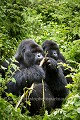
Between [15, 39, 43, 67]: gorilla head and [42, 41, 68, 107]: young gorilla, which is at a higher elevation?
[15, 39, 43, 67]: gorilla head

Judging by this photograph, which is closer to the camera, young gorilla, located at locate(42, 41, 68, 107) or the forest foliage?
the forest foliage

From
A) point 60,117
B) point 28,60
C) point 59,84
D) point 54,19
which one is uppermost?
point 60,117

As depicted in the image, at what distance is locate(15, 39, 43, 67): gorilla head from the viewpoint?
5199 mm

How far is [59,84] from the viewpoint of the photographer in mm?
5273

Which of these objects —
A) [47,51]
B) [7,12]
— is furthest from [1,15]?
[47,51]

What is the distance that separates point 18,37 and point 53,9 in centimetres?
396

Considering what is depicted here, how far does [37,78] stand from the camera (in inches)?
197

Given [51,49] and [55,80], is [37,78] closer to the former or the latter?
[55,80]

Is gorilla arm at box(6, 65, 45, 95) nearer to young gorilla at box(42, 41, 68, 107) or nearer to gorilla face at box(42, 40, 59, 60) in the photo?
young gorilla at box(42, 41, 68, 107)

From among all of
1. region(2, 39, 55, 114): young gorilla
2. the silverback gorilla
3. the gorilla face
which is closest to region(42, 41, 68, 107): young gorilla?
the silverback gorilla

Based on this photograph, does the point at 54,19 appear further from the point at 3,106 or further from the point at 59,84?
the point at 3,106

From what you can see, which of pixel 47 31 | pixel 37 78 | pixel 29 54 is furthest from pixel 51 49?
pixel 47 31

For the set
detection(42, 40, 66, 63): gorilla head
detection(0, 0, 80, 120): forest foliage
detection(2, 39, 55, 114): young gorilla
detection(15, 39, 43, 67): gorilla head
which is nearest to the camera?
detection(0, 0, 80, 120): forest foliage

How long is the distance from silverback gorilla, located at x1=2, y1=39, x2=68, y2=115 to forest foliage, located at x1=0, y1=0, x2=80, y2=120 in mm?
221
